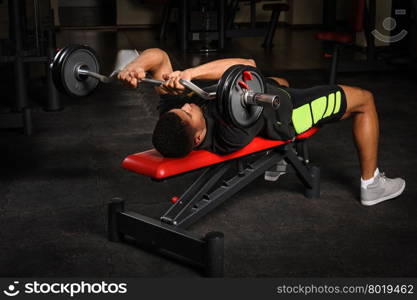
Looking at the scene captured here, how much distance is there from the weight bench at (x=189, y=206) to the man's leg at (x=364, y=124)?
0.21m

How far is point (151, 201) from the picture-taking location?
8.36 feet

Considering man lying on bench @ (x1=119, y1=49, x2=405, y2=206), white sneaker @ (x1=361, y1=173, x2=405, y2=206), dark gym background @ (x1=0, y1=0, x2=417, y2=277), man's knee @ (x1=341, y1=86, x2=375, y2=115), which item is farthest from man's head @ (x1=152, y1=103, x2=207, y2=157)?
white sneaker @ (x1=361, y1=173, x2=405, y2=206)

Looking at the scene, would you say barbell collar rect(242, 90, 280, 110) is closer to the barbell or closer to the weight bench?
the barbell

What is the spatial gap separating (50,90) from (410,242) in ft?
7.83

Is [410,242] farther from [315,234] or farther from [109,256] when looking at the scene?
[109,256]

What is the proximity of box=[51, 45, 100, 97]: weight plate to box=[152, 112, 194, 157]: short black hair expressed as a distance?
37 cm

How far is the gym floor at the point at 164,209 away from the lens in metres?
2.05

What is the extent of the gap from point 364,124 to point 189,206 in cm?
74

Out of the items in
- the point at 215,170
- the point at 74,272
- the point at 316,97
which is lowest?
the point at 74,272

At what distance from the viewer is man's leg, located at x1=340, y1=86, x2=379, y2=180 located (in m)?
2.46

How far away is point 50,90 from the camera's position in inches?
154

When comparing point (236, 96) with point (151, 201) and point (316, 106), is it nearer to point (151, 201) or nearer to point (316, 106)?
point (316, 106)

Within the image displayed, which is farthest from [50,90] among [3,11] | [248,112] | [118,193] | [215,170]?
[3,11]

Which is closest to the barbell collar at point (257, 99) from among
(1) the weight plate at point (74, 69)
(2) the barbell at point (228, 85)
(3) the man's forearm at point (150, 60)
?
(2) the barbell at point (228, 85)
